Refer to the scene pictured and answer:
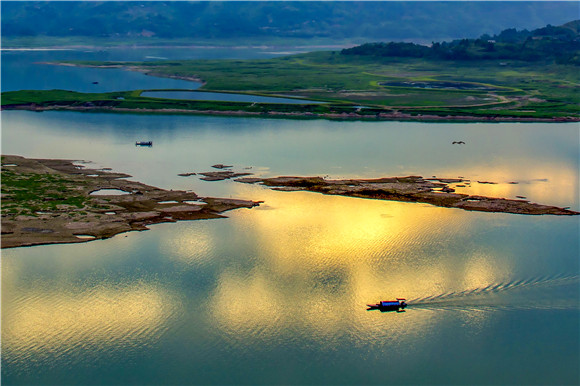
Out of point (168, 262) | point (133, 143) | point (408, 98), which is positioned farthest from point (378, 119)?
point (168, 262)

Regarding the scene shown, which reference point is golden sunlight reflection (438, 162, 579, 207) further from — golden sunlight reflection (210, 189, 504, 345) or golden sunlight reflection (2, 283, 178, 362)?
golden sunlight reflection (2, 283, 178, 362)

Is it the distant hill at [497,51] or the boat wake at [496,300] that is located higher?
the distant hill at [497,51]

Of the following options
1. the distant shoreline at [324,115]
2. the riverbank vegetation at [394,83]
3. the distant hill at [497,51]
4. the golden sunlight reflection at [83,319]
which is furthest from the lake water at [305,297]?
the distant hill at [497,51]

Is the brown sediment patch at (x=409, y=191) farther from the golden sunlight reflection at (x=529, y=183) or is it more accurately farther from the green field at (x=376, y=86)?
the green field at (x=376, y=86)

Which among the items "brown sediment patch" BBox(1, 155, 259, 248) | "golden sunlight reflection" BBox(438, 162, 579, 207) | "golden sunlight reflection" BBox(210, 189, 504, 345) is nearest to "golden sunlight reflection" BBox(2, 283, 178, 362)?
"golden sunlight reflection" BBox(210, 189, 504, 345)

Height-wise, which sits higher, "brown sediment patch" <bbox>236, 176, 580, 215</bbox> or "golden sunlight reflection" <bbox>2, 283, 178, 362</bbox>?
"brown sediment patch" <bbox>236, 176, 580, 215</bbox>

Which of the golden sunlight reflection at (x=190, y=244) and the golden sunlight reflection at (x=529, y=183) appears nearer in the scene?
the golden sunlight reflection at (x=190, y=244)

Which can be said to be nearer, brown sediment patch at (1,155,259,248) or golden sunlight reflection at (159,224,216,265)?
golden sunlight reflection at (159,224,216,265)
